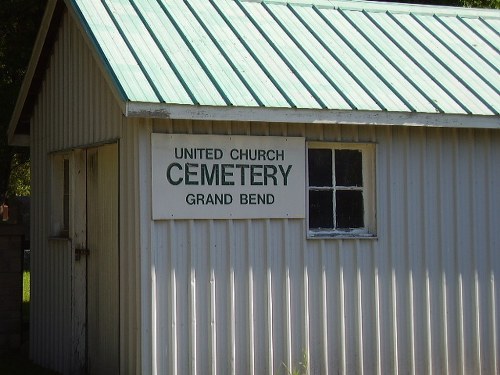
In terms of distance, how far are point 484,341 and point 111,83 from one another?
498 centimetres

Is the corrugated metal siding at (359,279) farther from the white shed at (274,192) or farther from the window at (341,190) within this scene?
the window at (341,190)

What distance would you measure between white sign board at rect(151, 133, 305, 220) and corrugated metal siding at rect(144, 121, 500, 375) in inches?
4.4

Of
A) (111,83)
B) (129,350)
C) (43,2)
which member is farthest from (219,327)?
(43,2)

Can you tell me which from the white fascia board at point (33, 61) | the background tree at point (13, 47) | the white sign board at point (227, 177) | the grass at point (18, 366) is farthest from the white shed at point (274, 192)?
the background tree at point (13, 47)

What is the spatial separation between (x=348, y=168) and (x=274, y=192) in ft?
3.35

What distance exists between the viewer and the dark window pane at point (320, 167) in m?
10.0

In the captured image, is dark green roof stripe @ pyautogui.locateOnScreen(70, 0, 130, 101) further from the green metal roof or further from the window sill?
the window sill

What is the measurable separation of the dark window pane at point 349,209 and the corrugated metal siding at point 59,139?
95.9 inches

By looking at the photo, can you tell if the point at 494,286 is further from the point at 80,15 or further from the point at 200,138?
the point at 80,15

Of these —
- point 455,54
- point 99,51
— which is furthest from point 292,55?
point 455,54

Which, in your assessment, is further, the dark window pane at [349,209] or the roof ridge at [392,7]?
the roof ridge at [392,7]

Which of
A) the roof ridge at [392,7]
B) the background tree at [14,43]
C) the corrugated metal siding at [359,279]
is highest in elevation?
the background tree at [14,43]

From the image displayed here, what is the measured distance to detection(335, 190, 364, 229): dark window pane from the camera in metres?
10.2

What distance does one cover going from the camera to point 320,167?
10.1 metres
